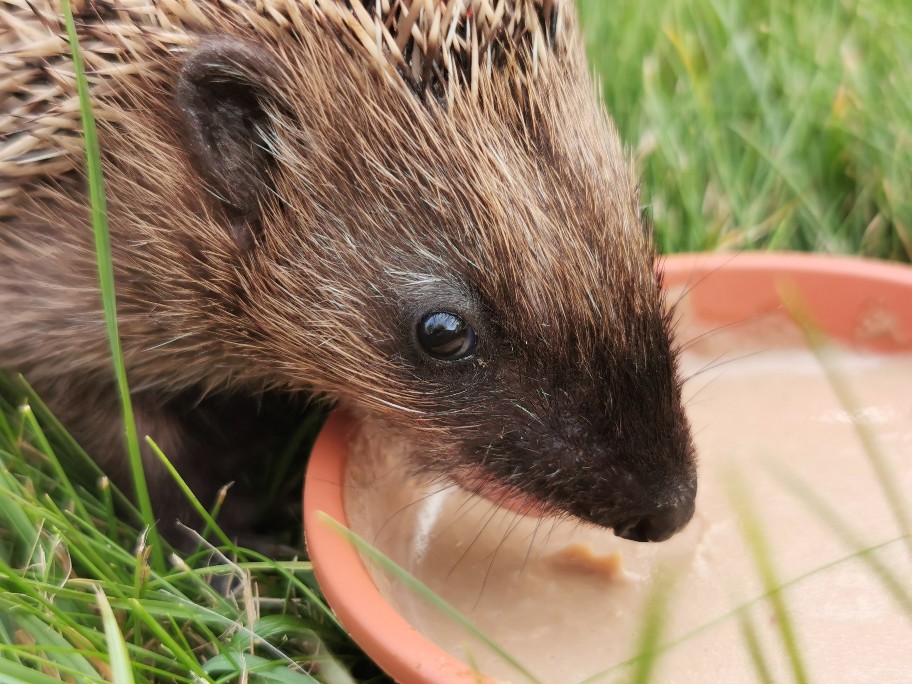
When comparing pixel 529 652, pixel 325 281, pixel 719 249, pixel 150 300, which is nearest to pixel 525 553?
pixel 529 652

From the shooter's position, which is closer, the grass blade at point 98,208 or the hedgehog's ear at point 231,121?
the grass blade at point 98,208

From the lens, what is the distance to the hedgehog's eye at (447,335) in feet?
5.73

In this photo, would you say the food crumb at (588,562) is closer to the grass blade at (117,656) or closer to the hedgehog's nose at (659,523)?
the hedgehog's nose at (659,523)

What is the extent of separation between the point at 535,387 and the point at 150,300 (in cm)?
80

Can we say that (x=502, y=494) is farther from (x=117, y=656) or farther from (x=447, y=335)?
(x=117, y=656)

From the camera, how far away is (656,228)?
9.49 ft

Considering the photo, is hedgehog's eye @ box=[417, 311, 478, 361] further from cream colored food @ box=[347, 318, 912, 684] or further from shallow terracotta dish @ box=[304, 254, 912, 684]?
shallow terracotta dish @ box=[304, 254, 912, 684]

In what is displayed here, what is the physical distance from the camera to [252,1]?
187 centimetres

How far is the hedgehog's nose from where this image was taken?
5.80 feet

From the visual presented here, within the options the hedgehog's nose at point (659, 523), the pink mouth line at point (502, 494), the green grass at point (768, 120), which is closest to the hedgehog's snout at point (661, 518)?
the hedgehog's nose at point (659, 523)

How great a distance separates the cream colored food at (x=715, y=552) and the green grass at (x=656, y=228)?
19 cm

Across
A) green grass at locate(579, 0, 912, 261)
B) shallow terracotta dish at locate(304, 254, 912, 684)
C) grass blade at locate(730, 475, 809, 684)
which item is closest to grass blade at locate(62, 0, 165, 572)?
grass blade at locate(730, 475, 809, 684)

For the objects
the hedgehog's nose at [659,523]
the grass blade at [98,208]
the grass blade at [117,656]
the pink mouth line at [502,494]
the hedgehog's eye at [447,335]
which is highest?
the grass blade at [98,208]

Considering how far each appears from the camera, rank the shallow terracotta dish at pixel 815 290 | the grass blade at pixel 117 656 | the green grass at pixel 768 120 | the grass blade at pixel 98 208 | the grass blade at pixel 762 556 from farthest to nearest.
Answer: the green grass at pixel 768 120 < the shallow terracotta dish at pixel 815 290 < the grass blade at pixel 98 208 < the grass blade at pixel 117 656 < the grass blade at pixel 762 556
